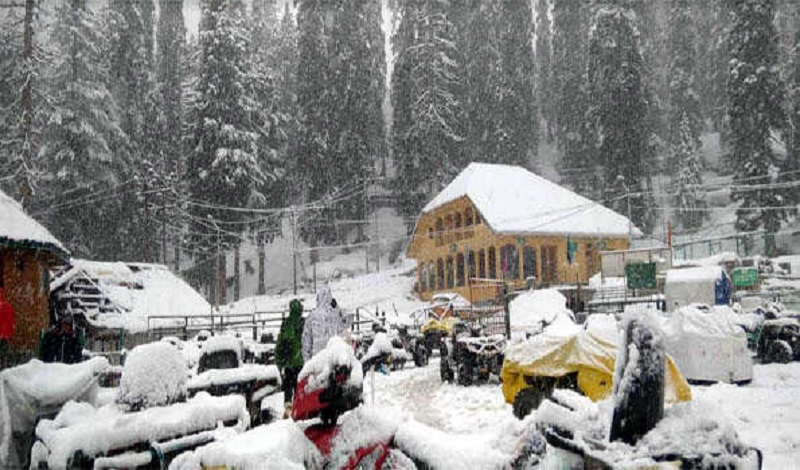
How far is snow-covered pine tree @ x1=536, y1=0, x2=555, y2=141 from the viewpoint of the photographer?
76875mm

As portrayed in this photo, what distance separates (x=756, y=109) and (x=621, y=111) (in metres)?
9.74

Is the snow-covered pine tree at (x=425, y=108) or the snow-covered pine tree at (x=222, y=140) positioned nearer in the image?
the snow-covered pine tree at (x=222, y=140)

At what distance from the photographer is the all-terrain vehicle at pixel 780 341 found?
14.9 m

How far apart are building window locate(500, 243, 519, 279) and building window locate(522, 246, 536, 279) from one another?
0.63 m

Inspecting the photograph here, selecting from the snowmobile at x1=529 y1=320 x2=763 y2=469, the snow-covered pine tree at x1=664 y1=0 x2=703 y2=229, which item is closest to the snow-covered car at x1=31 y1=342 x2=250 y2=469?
the snowmobile at x1=529 y1=320 x2=763 y2=469

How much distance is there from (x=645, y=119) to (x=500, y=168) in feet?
54.3

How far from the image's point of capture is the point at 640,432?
3588mm

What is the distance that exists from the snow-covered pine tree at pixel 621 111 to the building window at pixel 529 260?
14427mm

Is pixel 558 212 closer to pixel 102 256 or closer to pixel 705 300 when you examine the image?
pixel 705 300

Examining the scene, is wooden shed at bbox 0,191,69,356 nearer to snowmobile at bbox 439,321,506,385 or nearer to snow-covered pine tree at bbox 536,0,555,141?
snowmobile at bbox 439,321,506,385

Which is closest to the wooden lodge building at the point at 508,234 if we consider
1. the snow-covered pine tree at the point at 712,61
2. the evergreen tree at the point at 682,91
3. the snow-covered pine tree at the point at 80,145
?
the snow-covered pine tree at the point at 80,145

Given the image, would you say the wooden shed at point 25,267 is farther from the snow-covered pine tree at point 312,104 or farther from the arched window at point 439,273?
the snow-covered pine tree at point 312,104

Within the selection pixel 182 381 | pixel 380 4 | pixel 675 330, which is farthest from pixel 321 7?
pixel 182 381

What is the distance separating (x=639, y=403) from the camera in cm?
360
